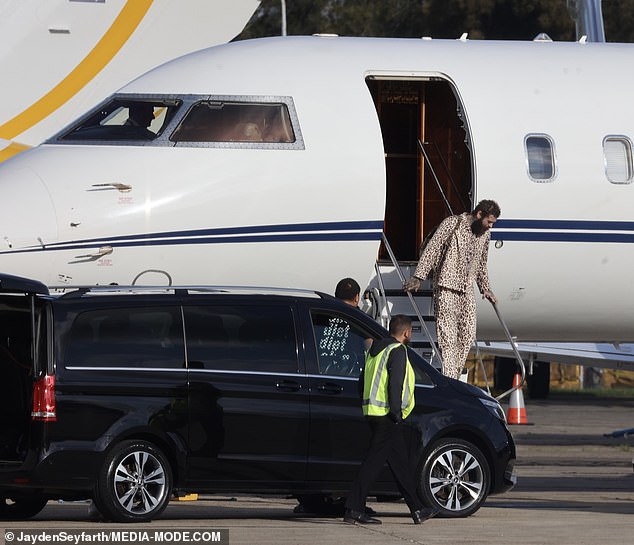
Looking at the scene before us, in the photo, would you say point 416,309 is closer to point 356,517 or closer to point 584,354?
point 356,517

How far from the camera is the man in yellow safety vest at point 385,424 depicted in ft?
41.8

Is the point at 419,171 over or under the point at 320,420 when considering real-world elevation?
→ over

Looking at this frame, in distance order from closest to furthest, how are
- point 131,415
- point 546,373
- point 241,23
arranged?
point 131,415 < point 241,23 < point 546,373

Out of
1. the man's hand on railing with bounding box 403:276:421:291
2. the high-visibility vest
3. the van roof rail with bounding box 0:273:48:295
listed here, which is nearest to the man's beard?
the man's hand on railing with bounding box 403:276:421:291

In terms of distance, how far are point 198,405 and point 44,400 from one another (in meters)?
1.24

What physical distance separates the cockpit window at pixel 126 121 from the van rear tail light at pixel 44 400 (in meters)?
4.01

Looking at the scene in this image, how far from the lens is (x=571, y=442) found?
78.3 ft

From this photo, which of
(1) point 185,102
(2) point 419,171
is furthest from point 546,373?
(1) point 185,102

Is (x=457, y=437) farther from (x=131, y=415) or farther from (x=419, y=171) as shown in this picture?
(x=419, y=171)

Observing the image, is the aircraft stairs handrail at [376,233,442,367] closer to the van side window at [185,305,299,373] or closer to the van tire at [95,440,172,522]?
the van side window at [185,305,299,373]

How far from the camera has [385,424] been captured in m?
12.8

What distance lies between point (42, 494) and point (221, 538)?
77.2 inches

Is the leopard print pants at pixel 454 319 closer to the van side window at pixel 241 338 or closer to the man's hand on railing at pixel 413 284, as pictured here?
the man's hand on railing at pixel 413 284

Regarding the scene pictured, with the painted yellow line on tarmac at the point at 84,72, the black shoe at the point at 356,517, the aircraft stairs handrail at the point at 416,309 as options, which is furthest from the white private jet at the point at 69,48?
the black shoe at the point at 356,517
